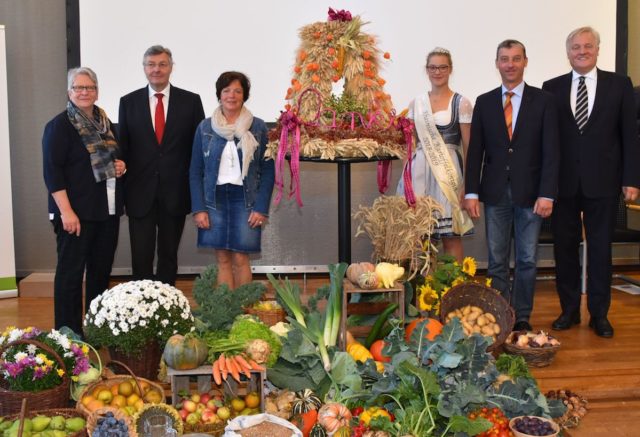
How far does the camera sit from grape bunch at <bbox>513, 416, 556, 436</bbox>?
272 centimetres

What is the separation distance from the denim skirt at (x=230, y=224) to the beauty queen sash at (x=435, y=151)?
1.06 metres

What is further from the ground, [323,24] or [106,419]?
[323,24]

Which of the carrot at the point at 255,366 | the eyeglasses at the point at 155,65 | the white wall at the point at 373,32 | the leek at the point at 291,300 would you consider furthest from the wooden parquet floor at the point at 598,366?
the white wall at the point at 373,32

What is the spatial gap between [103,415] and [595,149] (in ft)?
9.53

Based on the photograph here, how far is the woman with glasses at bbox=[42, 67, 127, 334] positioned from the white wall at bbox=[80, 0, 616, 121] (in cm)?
188

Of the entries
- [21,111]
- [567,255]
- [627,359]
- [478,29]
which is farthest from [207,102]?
[627,359]

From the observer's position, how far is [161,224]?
168 inches

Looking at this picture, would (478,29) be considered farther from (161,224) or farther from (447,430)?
(447,430)

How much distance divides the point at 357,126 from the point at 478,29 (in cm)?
273

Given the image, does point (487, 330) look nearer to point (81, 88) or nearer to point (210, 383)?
point (210, 383)

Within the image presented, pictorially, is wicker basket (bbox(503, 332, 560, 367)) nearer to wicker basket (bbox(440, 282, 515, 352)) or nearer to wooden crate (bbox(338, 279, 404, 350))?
wicker basket (bbox(440, 282, 515, 352))

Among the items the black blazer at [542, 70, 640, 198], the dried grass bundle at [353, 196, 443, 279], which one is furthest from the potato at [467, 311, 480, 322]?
the black blazer at [542, 70, 640, 198]

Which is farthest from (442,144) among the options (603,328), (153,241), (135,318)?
(135,318)

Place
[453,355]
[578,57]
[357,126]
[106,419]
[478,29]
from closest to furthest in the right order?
1. [106,419]
2. [453,355]
3. [357,126]
4. [578,57]
5. [478,29]
